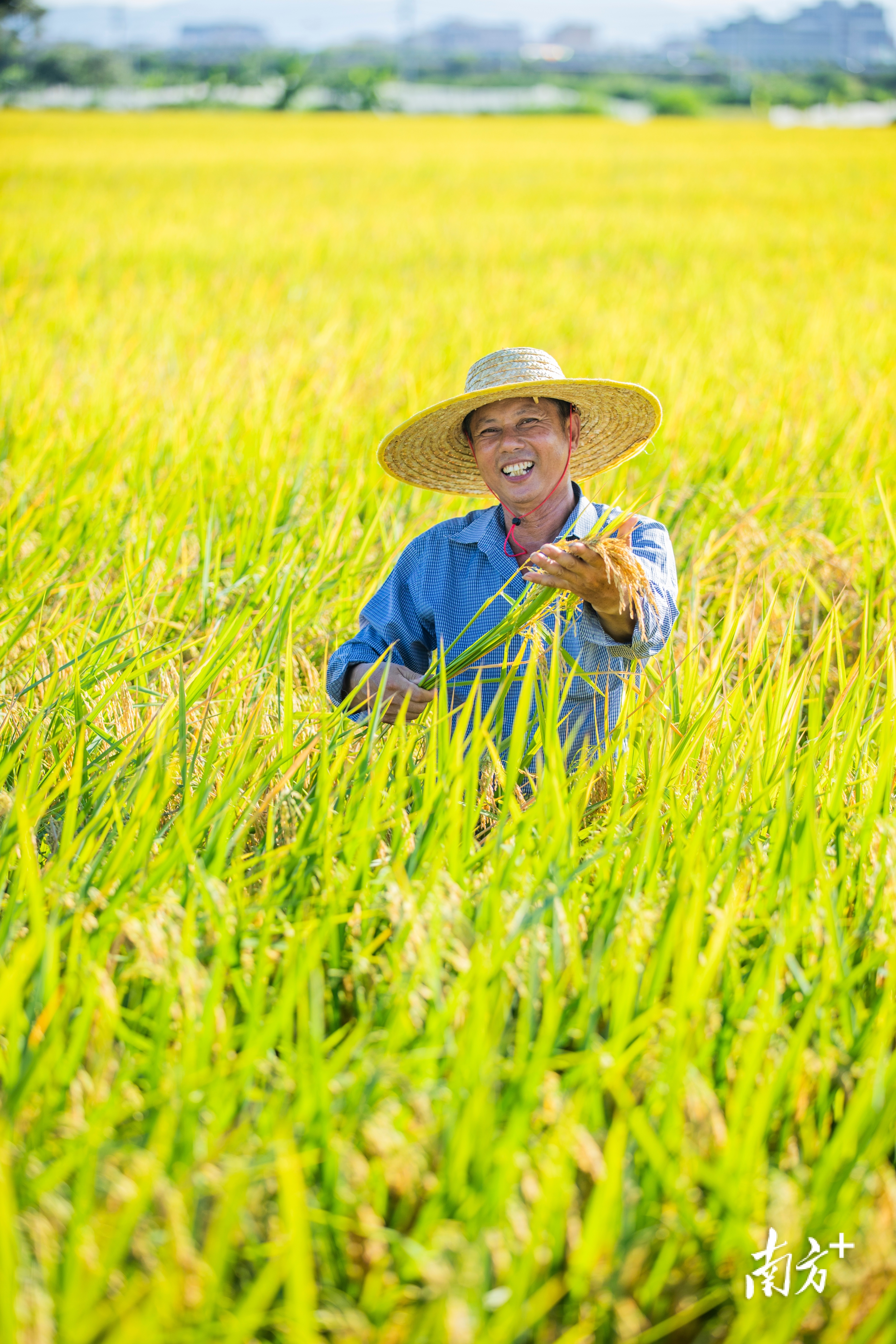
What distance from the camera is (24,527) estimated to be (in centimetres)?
217

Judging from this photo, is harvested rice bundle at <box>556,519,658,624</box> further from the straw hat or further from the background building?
the background building

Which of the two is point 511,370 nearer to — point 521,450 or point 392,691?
point 521,450

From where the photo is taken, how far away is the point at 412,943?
3.25 ft

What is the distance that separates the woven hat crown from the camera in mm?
1433

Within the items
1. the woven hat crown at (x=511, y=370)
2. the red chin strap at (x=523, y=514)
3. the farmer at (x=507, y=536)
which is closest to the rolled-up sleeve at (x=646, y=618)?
the farmer at (x=507, y=536)

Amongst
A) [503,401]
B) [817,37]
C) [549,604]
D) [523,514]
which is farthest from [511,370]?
[817,37]

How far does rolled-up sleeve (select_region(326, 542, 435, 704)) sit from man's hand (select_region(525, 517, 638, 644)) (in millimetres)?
379

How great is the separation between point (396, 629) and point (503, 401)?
15.2 inches

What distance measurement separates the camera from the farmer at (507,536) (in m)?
1.43

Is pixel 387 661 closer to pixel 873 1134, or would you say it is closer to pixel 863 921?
pixel 863 921

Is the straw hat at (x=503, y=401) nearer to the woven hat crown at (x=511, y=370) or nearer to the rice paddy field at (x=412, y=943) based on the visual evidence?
the woven hat crown at (x=511, y=370)

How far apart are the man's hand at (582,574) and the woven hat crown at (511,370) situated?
29 centimetres

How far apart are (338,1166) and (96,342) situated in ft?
13.6

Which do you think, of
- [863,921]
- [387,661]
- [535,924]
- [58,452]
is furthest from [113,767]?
[58,452]
